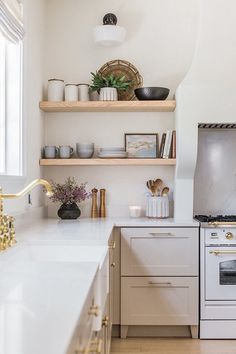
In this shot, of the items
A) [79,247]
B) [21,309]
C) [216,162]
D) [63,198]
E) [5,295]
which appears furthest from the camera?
[216,162]

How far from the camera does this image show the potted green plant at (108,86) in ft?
12.0

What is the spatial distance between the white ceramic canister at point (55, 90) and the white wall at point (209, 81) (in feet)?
3.13

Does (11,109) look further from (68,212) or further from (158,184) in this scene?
(158,184)

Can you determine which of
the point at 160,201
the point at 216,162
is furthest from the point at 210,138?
the point at 160,201

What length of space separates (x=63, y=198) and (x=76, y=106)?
732 millimetres

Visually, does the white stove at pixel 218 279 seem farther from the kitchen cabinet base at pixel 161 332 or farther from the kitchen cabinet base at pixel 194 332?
the kitchen cabinet base at pixel 161 332

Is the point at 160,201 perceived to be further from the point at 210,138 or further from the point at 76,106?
the point at 76,106

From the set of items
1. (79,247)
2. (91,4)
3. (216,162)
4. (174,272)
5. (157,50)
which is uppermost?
(91,4)

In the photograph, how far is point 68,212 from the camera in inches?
142

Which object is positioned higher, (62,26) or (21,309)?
(62,26)

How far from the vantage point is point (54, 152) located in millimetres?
3725

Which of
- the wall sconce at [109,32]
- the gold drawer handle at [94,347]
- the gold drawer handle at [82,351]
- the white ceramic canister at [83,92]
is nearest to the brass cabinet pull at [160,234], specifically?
the white ceramic canister at [83,92]

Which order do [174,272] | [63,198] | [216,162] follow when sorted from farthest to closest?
[216,162] < [63,198] < [174,272]

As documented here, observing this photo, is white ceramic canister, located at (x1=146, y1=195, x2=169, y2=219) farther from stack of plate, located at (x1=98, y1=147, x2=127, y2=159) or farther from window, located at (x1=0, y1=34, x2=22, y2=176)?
window, located at (x1=0, y1=34, x2=22, y2=176)
